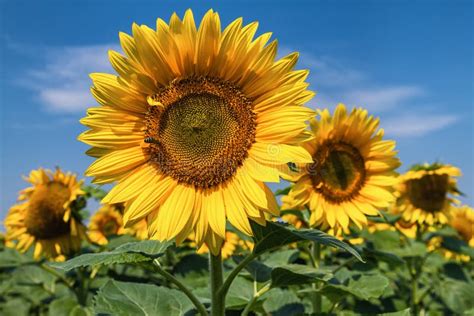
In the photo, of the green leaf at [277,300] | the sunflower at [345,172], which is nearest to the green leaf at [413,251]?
the sunflower at [345,172]

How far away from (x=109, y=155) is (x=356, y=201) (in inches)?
89.9

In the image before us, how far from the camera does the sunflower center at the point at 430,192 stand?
21.4ft

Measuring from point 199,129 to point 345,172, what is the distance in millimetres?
1804

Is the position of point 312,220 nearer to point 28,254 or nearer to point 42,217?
point 42,217

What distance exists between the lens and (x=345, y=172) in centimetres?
445

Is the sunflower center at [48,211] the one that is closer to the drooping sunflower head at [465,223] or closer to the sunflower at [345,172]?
the sunflower at [345,172]

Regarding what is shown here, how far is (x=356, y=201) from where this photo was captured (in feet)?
14.4

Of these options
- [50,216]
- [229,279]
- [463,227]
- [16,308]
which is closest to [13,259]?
[16,308]

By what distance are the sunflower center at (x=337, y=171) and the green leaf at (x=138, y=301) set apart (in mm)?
1560

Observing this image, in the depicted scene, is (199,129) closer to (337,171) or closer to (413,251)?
(337,171)

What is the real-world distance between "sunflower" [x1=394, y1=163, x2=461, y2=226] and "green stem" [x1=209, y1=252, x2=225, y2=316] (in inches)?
170

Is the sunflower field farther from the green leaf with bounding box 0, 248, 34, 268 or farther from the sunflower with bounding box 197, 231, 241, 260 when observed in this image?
the green leaf with bounding box 0, 248, 34, 268

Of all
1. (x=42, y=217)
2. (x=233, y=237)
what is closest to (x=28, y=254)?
(x=42, y=217)

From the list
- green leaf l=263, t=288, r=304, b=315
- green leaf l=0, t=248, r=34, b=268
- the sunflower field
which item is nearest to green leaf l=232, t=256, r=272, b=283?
the sunflower field
